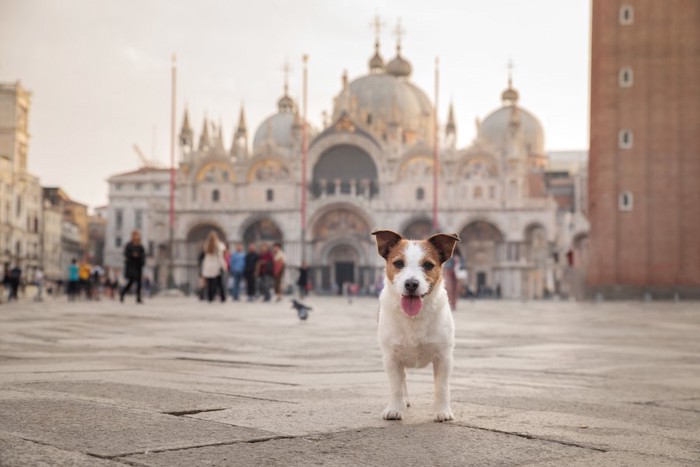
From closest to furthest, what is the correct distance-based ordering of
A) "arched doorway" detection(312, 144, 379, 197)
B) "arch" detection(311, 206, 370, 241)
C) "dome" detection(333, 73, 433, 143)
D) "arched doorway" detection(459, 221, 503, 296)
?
"arched doorway" detection(459, 221, 503, 296) → "arch" detection(311, 206, 370, 241) → "arched doorway" detection(312, 144, 379, 197) → "dome" detection(333, 73, 433, 143)

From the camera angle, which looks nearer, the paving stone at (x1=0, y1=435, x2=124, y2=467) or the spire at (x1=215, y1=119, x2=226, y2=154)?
the paving stone at (x1=0, y1=435, x2=124, y2=467)

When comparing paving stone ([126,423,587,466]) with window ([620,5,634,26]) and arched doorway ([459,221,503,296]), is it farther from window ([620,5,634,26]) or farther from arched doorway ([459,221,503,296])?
arched doorway ([459,221,503,296])

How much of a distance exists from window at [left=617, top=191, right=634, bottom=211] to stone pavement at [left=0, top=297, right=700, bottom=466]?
95.9 ft

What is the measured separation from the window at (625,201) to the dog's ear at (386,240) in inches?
1360

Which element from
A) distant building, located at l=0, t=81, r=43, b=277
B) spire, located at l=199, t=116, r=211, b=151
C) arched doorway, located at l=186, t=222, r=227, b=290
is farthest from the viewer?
spire, located at l=199, t=116, r=211, b=151

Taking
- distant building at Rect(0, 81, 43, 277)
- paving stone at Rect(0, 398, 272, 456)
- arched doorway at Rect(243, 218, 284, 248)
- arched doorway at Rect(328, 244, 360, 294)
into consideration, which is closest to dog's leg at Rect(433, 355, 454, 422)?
paving stone at Rect(0, 398, 272, 456)

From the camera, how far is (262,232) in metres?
60.9

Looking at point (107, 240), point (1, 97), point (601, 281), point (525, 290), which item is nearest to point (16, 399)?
point (601, 281)

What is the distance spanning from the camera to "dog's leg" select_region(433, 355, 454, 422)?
4.22 m

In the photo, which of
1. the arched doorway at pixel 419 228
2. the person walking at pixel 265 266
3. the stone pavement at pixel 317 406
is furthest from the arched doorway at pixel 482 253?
the stone pavement at pixel 317 406

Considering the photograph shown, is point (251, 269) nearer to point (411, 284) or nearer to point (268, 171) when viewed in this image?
point (411, 284)

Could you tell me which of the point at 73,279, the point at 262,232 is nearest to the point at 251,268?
the point at 73,279

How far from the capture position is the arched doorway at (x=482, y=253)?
192 feet

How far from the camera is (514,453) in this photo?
3465mm
